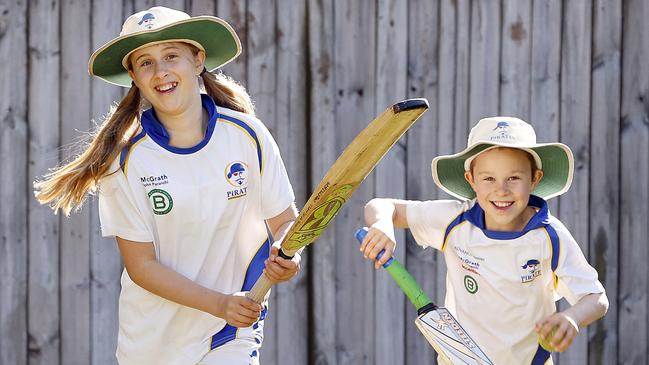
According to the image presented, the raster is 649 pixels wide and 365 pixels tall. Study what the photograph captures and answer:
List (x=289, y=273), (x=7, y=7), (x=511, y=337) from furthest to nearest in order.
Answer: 1. (x=7, y=7)
2. (x=511, y=337)
3. (x=289, y=273)

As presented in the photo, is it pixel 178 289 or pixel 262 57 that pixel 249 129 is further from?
pixel 262 57

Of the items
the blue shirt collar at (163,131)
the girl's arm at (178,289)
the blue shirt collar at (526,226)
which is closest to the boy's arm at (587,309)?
the blue shirt collar at (526,226)

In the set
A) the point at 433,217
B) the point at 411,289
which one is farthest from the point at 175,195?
the point at 433,217

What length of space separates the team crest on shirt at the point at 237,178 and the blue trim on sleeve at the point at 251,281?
0.78 feet

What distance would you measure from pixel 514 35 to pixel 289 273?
2.35 meters

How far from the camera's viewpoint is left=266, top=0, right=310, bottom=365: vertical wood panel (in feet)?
18.3

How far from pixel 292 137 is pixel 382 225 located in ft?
5.84

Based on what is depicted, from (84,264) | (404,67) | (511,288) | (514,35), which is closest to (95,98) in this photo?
(84,264)

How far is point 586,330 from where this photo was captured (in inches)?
223

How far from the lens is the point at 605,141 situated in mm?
5629

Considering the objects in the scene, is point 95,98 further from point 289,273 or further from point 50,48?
point 289,273

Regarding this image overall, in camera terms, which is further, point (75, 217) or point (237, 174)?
point (75, 217)

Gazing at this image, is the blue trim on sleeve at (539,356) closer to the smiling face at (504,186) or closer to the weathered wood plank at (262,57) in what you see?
the smiling face at (504,186)

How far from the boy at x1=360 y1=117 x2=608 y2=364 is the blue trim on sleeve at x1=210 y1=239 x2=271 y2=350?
0.41 m
